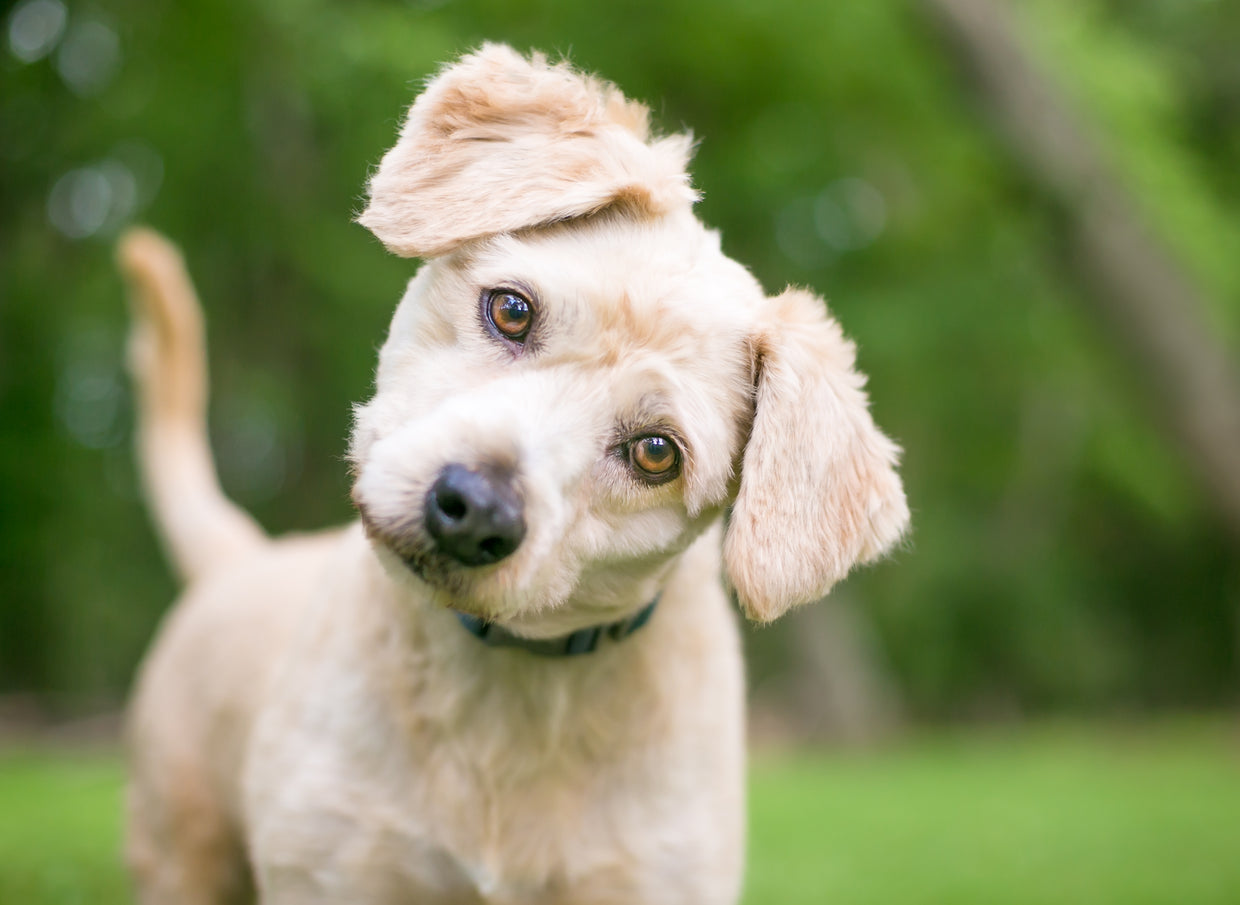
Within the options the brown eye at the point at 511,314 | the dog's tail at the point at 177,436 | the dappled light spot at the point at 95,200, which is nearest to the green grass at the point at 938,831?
the dog's tail at the point at 177,436

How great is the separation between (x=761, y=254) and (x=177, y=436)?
11589 mm

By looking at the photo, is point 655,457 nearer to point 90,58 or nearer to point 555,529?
point 555,529

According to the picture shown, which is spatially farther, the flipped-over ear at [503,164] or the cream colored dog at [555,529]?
the flipped-over ear at [503,164]

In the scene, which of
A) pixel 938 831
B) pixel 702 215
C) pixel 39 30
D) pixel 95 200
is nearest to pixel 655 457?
pixel 938 831

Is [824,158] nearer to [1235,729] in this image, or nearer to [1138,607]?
[1235,729]

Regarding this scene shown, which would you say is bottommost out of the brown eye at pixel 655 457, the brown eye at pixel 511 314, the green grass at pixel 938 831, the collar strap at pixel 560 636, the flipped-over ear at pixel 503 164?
the green grass at pixel 938 831

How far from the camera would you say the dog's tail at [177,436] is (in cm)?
437

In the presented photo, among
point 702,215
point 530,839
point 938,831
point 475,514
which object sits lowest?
point 938,831

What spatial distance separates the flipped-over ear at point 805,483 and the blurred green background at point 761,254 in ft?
20.8

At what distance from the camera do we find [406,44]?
9352 millimetres

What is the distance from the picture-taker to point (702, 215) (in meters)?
13.5

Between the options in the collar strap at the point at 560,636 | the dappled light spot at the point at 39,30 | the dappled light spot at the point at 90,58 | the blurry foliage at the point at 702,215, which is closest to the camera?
the collar strap at the point at 560,636

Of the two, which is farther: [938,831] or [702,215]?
[702,215]

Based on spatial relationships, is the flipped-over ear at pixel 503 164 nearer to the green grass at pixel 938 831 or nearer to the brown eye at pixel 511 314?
the brown eye at pixel 511 314
